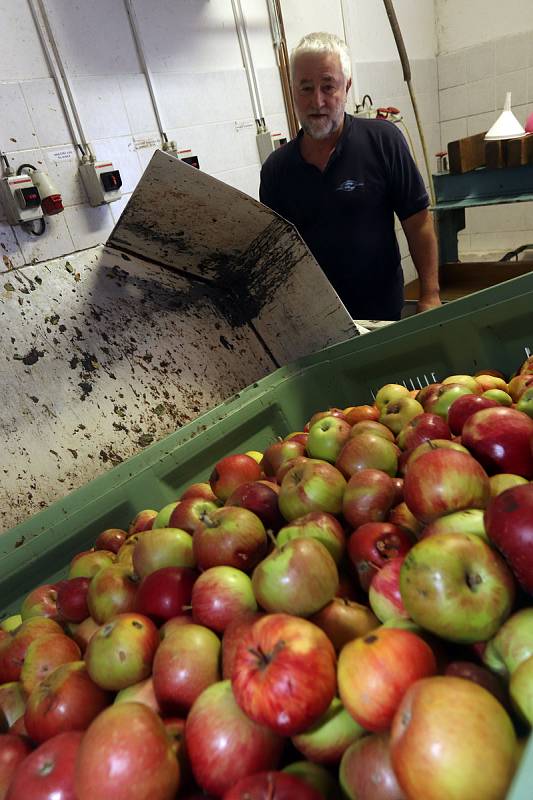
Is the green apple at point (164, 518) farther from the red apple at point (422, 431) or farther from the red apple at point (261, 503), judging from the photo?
the red apple at point (422, 431)

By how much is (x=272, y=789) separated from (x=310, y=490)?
56 centimetres

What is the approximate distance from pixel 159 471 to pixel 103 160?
6.31ft

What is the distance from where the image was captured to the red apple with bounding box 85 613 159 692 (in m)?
0.82

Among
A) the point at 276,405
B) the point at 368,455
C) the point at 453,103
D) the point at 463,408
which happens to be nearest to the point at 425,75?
the point at 453,103

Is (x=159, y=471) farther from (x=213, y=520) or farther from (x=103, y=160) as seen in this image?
(x=103, y=160)

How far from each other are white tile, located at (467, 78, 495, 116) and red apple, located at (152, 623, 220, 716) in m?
6.00

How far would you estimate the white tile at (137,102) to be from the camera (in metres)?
2.72

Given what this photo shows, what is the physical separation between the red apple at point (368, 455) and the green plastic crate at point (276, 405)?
50 centimetres

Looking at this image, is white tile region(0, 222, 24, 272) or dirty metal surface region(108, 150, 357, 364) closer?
dirty metal surface region(108, 150, 357, 364)

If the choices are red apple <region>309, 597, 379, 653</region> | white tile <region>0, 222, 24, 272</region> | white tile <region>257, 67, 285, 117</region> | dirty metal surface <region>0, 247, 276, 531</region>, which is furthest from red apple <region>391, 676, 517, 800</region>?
white tile <region>257, 67, 285, 117</region>

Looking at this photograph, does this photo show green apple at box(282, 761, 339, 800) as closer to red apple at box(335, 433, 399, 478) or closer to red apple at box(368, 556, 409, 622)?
red apple at box(368, 556, 409, 622)

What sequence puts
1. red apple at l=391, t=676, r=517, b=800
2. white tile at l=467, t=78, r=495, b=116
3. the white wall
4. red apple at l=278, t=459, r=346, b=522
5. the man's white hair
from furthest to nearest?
white tile at l=467, t=78, r=495, b=116 → the white wall → the man's white hair → red apple at l=278, t=459, r=346, b=522 → red apple at l=391, t=676, r=517, b=800

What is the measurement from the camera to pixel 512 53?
492 cm

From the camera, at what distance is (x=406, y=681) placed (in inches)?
24.5
